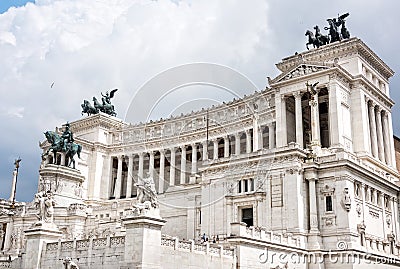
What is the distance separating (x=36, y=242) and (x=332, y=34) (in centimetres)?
5268

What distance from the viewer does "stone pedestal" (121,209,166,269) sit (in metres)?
26.3

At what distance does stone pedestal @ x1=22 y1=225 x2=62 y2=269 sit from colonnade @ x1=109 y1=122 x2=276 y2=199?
40.8 metres

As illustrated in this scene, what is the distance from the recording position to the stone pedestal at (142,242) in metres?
26.3

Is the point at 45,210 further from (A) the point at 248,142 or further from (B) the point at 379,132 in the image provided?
(B) the point at 379,132

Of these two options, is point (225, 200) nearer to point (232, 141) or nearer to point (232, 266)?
point (232, 266)

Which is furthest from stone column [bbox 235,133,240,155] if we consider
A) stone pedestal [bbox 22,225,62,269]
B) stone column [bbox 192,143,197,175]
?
stone pedestal [bbox 22,225,62,269]

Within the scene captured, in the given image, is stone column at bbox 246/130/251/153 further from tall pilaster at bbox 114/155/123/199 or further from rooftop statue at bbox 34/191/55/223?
Result: rooftop statue at bbox 34/191/55/223

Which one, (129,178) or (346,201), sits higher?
(129,178)

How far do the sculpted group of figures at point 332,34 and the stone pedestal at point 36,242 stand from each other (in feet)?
163

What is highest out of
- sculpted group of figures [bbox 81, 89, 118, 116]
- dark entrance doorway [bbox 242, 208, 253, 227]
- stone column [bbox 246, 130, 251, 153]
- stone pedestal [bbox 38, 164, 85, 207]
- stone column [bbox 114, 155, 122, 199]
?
sculpted group of figures [bbox 81, 89, 118, 116]

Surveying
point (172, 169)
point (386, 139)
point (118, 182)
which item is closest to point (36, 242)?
point (172, 169)

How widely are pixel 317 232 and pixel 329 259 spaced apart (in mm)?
2580

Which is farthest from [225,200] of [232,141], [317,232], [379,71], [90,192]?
[90,192]

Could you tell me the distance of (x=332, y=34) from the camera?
7081cm
